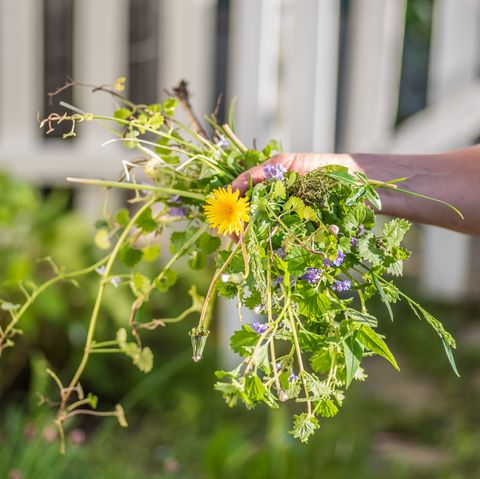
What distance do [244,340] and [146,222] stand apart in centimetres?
40

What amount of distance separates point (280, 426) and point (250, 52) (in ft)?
6.35

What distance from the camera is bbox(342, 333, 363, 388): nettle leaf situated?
1.17 meters

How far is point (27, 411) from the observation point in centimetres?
392

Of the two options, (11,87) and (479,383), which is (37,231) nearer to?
(11,87)

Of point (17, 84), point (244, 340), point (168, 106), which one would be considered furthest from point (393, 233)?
point (17, 84)

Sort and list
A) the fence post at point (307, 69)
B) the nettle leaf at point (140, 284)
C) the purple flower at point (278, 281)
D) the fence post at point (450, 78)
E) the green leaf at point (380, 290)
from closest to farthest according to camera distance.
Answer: the green leaf at point (380, 290)
the purple flower at point (278, 281)
the nettle leaf at point (140, 284)
the fence post at point (307, 69)
the fence post at point (450, 78)

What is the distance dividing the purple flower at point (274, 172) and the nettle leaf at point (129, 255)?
0.39m

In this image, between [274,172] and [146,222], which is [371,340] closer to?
[274,172]

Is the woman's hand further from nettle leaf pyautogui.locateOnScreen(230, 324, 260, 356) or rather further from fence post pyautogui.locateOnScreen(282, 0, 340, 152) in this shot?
fence post pyautogui.locateOnScreen(282, 0, 340, 152)

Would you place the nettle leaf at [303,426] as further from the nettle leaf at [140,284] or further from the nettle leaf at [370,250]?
the nettle leaf at [140,284]

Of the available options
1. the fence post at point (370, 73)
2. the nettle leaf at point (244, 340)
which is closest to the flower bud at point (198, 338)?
the nettle leaf at point (244, 340)

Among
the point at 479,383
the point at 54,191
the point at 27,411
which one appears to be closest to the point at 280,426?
the point at 27,411

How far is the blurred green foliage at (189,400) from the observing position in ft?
10.8

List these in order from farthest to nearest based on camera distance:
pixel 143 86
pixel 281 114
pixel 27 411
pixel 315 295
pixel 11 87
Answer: pixel 143 86 < pixel 11 87 < pixel 281 114 < pixel 27 411 < pixel 315 295
